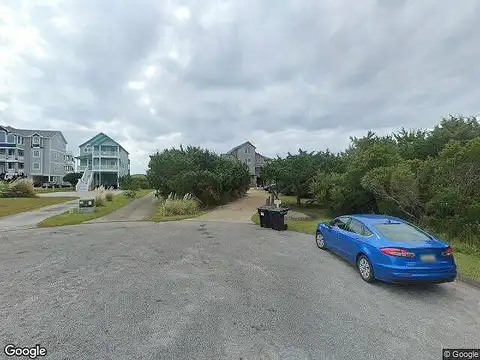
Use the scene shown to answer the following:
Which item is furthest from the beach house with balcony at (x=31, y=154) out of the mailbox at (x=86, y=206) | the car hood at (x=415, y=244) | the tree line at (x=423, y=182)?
the car hood at (x=415, y=244)

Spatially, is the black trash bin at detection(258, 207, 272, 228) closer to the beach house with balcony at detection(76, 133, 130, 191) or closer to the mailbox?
the mailbox

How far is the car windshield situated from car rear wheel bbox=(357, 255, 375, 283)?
68 centimetres

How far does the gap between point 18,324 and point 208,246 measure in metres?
6.63

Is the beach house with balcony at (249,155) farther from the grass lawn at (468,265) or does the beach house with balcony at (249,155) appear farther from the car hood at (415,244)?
the car hood at (415,244)

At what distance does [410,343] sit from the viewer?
442 cm

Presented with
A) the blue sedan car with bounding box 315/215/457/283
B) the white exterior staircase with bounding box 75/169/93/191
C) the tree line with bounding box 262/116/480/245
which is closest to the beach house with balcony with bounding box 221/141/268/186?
the white exterior staircase with bounding box 75/169/93/191

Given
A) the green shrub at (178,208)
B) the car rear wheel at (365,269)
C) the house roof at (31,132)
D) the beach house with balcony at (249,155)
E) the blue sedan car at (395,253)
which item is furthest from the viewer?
the beach house with balcony at (249,155)

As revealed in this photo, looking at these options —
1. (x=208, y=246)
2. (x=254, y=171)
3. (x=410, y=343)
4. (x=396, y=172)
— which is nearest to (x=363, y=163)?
(x=396, y=172)

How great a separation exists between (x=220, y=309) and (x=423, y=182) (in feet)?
40.1

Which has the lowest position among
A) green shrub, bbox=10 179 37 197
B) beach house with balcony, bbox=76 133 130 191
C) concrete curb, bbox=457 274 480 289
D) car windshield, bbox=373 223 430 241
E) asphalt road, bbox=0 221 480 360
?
concrete curb, bbox=457 274 480 289

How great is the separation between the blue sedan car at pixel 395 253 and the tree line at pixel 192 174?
58.6 ft

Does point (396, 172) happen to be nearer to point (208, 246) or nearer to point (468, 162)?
point (468, 162)

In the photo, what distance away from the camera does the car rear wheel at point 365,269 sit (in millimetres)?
7113

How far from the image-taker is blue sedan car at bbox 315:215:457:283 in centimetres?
651
